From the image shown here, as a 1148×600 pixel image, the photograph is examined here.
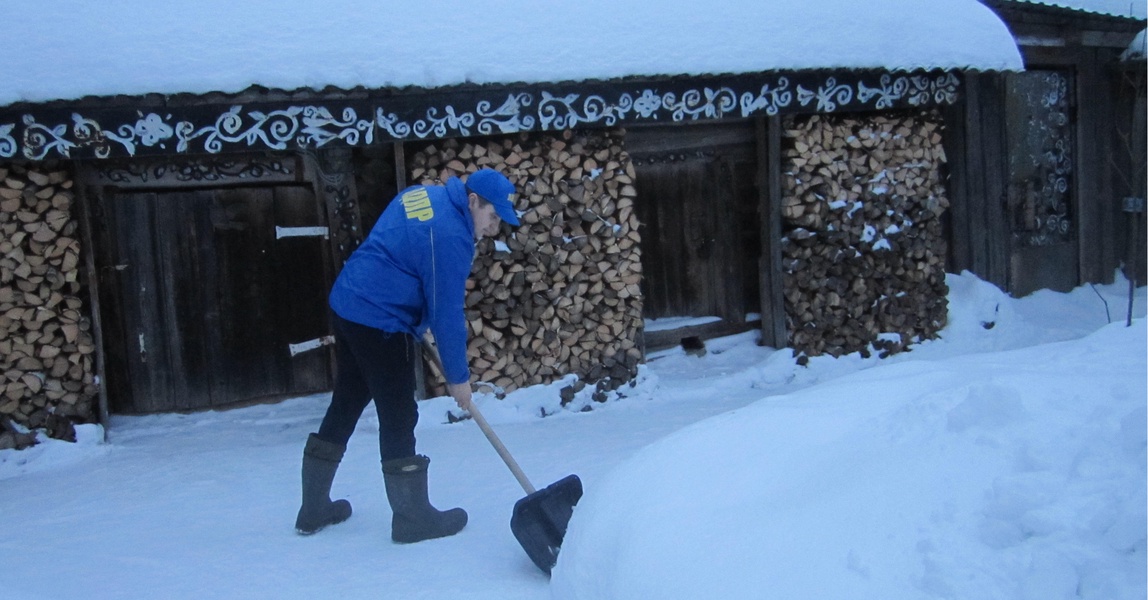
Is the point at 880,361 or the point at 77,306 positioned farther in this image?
the point at 880,361

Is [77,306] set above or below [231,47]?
below

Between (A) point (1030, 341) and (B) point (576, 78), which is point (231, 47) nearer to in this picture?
(B) point (576, 78)

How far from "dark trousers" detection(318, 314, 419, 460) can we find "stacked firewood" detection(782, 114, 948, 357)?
3.71m

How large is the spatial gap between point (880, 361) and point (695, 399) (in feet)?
5.26

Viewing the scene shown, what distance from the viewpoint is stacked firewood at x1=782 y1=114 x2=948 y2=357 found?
22.1 ft

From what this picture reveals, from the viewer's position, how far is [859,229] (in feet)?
22.6

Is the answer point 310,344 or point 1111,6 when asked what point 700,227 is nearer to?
point 310,344

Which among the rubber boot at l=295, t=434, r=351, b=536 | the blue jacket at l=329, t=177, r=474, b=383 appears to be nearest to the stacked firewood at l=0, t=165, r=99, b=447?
the rubber boot at l=295, t=434, r=351, b=536

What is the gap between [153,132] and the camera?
5.12m

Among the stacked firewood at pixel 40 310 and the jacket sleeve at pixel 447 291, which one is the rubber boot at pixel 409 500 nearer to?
the jacket sleeve at pixel 447 291

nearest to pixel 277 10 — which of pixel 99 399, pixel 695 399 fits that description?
pixel 99 399

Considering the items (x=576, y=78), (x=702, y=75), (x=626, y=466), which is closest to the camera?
(x=626, y=466)

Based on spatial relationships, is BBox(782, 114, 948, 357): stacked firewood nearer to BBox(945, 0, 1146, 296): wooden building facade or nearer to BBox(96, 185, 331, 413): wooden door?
A: BBox(945, 0, 1146, 296): wooden building facade

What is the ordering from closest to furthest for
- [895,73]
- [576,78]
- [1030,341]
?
[576,78] < [895,73] < [1030,341]
